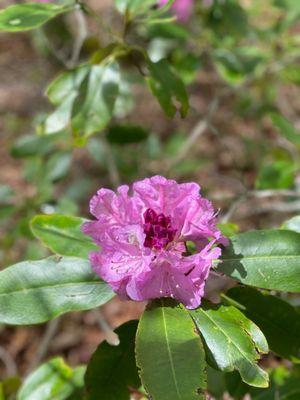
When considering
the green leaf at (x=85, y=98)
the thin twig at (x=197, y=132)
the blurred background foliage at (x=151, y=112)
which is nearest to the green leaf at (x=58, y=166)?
the blurred background foliage at (x=151, y=112)

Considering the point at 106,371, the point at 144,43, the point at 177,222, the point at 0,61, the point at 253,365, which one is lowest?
the point at 0,61

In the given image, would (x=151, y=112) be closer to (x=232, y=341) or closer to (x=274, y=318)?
(x=274, y=318)

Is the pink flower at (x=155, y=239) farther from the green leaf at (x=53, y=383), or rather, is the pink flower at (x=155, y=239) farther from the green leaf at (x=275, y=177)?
the green leaf at (x=275, y=177)

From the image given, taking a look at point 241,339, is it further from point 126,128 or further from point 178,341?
point 126,128

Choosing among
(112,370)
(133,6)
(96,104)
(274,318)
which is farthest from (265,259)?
(133,6)

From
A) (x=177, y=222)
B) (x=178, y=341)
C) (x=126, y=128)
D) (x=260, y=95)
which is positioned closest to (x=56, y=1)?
(x=126, y=128)

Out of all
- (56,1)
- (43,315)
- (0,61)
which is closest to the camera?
(43,315)
